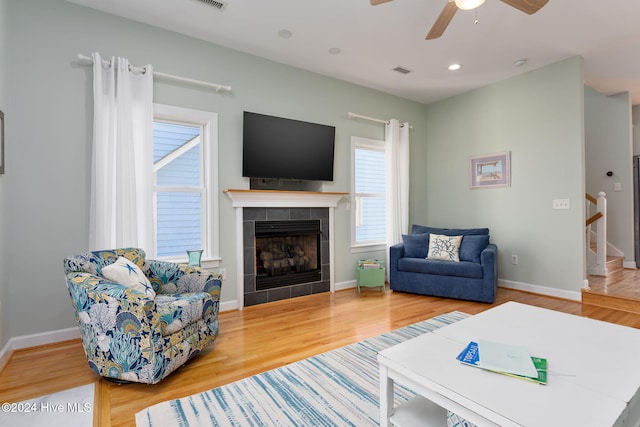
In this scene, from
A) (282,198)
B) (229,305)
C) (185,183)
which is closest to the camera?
(185,183)

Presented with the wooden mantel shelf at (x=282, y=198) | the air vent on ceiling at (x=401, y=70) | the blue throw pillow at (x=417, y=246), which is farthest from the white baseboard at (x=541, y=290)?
the air vent on ceiling at (x=401, y=70)

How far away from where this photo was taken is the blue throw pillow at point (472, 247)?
3918 millimetres

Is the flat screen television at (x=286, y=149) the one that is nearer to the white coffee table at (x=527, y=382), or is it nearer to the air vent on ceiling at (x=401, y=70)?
the air vent on ceiling at (x=401, y=70)

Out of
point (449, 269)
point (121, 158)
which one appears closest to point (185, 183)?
point (121, 158)

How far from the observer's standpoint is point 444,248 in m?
4.10

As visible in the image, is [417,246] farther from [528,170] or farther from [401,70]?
[401,70]

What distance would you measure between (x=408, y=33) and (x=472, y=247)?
8.40 feet

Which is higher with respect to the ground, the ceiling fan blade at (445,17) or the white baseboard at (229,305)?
the ceiling fan blade at (445,17)

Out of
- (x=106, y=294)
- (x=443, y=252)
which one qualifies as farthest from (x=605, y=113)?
(x=106, y=294)

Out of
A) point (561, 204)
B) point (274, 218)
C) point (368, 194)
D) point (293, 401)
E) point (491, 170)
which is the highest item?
point (491, 170)

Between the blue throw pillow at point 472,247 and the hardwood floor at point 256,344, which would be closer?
the hardwood floor at point 256,344

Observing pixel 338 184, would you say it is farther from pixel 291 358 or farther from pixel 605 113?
pixel 605 113

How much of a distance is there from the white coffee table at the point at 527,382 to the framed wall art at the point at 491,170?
3155 millimetres

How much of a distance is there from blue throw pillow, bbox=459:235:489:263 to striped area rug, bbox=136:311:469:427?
89.0 inches
